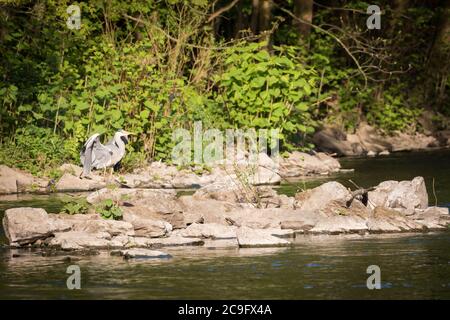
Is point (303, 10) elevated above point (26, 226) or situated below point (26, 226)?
above

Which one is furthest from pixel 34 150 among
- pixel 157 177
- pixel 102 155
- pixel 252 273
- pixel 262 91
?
pixel 252 273

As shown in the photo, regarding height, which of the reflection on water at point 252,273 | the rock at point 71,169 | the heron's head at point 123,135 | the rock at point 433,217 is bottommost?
the reflection on water at point 252,273

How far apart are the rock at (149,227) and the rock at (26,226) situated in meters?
0.98

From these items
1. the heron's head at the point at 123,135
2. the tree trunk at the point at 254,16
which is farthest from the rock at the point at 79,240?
the tree trunk at the point at 254,16

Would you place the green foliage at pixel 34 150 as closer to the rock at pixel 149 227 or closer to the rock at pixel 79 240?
the rock at pixel 149 227

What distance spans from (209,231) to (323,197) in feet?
6.21

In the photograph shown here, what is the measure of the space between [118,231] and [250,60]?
29.4 feet

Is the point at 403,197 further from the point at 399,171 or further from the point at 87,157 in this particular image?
the point at 399,171

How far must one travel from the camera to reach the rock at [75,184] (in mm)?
18844

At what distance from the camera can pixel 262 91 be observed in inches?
868

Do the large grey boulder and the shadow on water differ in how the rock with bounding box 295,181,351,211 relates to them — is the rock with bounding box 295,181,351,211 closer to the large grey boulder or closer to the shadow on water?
the shadow on water

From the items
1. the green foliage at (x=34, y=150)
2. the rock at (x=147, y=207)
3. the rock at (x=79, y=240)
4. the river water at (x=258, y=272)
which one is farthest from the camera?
the green foliage at (x=34, y=150)
